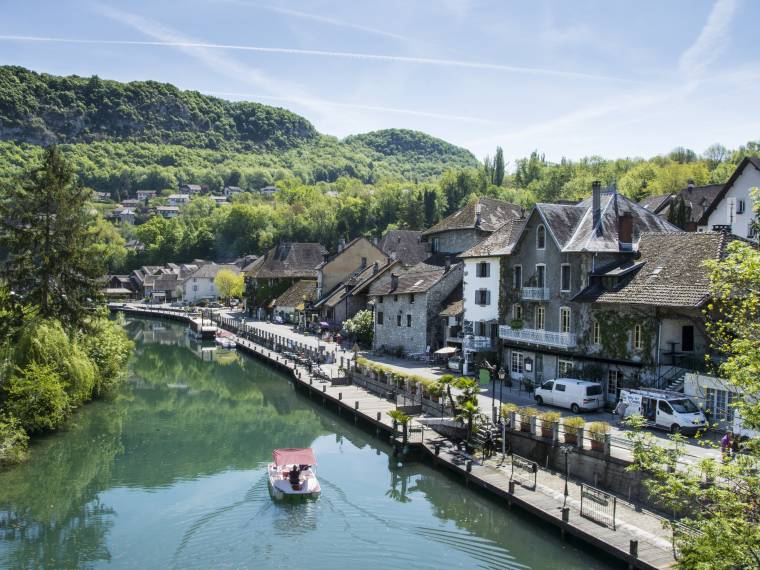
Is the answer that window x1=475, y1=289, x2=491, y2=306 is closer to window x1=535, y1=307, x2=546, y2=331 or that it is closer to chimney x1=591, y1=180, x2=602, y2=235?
window x1=535, y1=307, x2=546, y2=331

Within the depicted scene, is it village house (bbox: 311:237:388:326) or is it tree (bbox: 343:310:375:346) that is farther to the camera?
village house (bbox: 311:237:388:326)

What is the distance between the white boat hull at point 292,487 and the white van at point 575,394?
12013mm

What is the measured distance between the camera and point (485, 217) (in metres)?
59.3

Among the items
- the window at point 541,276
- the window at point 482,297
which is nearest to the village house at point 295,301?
the window at point 482,297

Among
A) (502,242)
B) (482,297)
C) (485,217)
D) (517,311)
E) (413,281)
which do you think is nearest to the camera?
(517,311)

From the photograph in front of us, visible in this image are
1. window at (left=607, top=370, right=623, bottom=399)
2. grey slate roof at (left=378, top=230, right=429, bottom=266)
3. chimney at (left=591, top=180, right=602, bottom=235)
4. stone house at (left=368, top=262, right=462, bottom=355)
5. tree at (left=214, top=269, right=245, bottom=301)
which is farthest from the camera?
tree at (left=214, top=269, right=245, bottom=301)

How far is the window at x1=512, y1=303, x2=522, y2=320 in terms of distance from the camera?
125 feet

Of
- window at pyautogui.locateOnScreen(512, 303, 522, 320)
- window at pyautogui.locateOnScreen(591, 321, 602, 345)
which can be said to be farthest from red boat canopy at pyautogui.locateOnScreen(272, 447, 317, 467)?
window at pyautogui.locateOnScreen(512, 303, 522, 320)

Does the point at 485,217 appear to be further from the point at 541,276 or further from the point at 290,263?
the point at 290,263

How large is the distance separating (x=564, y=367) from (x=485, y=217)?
27105 mm

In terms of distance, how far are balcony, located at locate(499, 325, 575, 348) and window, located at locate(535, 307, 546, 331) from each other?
607 mm

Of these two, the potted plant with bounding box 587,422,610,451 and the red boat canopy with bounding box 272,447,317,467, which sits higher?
the potted plant with bounding box 587,422,610,451

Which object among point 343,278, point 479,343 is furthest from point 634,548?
point 343,278

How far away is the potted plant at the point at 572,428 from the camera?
938 inches
